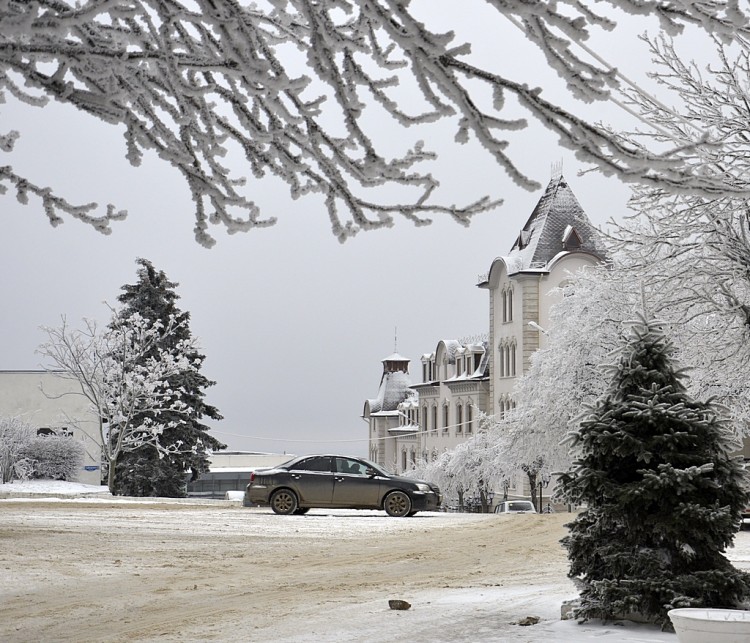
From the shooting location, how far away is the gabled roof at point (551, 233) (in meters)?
51.5

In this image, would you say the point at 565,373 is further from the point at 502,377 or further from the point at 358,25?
the point at 358,25

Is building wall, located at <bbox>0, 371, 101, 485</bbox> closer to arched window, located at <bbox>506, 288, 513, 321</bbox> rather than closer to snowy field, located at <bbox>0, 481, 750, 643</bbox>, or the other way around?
arched window, located at <bbox>506, 288, 513, 321</bbox>

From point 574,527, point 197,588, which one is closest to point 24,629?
point 197,588

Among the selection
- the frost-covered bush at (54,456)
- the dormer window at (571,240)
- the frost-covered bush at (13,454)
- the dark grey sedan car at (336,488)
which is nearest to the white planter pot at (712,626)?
the dark grey sedan car at (336,488)

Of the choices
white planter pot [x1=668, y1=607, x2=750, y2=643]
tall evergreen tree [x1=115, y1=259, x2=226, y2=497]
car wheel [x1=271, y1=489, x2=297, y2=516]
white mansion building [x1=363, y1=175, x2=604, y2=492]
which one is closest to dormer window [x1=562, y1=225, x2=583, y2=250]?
white mansion building [x1=363, y1=175, x2=604, y2=492]

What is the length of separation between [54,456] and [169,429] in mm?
5978

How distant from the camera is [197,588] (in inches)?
397

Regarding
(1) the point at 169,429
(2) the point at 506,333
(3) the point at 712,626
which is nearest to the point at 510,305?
(2) the point at 506,333

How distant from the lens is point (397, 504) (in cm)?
2166

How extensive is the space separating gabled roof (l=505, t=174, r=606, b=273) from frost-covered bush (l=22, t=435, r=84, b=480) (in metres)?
23.6

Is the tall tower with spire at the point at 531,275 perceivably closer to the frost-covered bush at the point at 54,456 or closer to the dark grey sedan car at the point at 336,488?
the frost-covered bush at the point at 54,456

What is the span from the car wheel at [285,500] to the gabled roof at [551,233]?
31711 millimetres

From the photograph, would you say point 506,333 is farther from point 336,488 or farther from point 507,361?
point 336,488

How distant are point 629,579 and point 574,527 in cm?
69
